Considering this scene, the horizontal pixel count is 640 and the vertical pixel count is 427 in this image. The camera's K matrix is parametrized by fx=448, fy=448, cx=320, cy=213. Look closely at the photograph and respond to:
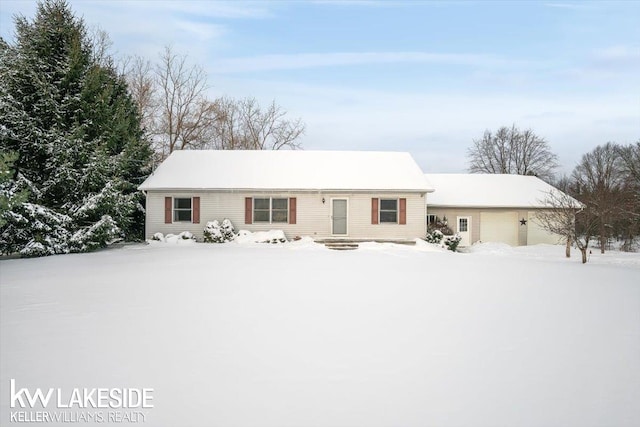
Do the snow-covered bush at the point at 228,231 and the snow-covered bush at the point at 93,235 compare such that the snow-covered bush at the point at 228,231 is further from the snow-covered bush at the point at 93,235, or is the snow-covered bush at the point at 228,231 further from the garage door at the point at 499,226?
the garage door at the point at 499,226

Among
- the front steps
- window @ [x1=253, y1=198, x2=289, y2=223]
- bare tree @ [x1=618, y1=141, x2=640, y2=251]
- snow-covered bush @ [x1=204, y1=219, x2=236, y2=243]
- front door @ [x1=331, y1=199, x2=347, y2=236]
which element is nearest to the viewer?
the front steps

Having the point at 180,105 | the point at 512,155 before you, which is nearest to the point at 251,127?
the point at 180,105

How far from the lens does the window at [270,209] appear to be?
21.7 m

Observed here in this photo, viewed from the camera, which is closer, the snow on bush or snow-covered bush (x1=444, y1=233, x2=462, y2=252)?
the snow on bush

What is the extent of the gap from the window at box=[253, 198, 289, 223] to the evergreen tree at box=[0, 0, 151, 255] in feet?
18.8

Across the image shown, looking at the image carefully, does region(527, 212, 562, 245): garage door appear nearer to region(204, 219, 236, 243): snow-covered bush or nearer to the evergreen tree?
region(204, 219, 236, 243): snow-covered bush

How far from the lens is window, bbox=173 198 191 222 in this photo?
21688 millimetres

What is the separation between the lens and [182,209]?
2169cm

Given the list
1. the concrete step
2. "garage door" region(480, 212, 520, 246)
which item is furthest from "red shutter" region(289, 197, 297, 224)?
"garage door" region(480, 212, 520, 246)

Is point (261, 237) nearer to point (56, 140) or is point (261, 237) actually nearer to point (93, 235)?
point (93, 235)

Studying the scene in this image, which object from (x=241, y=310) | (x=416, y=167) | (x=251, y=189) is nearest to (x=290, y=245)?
(x=251, y=189)

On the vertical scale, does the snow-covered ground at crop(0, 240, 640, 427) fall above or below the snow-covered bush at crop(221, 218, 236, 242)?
below

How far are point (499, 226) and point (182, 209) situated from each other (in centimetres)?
1726

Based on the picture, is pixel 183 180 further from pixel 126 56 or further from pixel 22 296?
pixel 126 56
